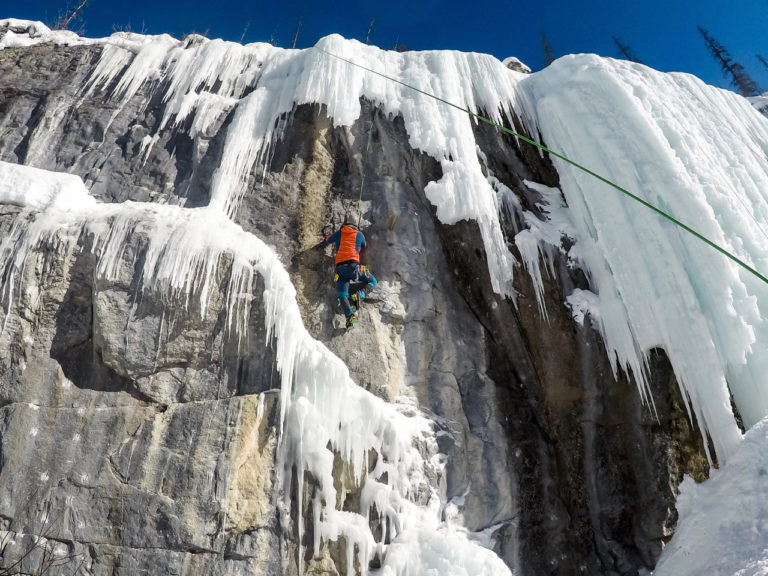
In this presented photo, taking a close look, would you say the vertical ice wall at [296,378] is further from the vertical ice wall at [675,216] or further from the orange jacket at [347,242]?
the vertical ice wall at [675,216]

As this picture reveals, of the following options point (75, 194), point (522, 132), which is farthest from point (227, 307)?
point (522, 132)

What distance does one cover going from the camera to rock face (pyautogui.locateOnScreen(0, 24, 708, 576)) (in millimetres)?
4398

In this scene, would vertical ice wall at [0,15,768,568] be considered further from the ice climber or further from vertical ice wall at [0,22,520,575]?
the ice climber

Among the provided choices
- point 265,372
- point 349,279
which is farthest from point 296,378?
point 349,279

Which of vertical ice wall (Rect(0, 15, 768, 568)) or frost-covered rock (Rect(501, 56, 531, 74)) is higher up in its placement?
frost-covered rock (Rect(501, 56, 531, 74))

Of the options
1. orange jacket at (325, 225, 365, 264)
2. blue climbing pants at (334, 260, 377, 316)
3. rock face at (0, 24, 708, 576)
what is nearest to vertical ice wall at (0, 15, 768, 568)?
rock face at (0, 24, 708, 576)

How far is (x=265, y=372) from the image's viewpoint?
490cm

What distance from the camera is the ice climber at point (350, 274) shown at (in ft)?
19.0

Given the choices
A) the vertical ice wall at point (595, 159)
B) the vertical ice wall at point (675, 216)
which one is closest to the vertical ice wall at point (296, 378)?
the vertical ice wall at point (595, 159)

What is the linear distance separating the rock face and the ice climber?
19 centimetres

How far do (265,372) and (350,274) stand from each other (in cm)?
144

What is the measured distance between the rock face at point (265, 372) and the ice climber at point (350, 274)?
0.62ft

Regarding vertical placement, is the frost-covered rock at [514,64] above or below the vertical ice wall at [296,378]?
above

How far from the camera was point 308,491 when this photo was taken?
4.67 meters
